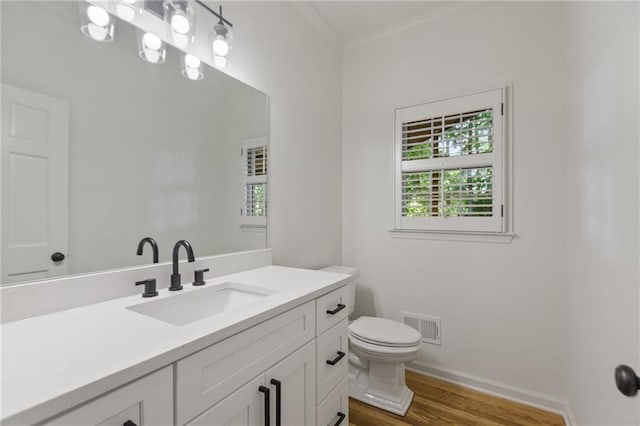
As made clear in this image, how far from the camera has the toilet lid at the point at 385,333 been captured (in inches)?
69.4

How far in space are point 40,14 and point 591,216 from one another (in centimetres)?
214

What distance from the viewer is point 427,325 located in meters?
2.18

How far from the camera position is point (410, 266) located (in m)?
2.26

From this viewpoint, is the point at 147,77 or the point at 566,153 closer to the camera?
the point at 147,77

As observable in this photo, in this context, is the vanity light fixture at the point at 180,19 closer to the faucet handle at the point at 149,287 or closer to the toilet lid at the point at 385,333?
the faucet handle at the point at 149,287

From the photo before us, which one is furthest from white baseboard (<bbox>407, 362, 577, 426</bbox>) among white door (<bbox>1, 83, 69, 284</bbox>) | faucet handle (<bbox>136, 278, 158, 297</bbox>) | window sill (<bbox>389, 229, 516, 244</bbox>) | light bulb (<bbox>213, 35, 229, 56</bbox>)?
light bulb (<bbox>213, 35, 229, 56</bbox>)

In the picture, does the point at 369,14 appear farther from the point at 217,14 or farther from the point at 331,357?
the point at 331,357

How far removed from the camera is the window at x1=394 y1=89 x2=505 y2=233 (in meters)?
1.94

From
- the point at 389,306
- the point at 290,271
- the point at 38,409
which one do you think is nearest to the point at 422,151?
the point at 389,306

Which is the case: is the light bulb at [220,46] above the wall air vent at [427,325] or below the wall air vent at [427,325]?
above

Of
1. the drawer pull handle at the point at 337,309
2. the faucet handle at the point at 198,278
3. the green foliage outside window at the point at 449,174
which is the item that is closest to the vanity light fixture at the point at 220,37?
the faucet handle at the point at 198,278

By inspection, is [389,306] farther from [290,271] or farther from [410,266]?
[290,271]

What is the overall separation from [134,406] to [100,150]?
2.81ft

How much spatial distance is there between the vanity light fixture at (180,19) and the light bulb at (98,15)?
0.80ft
